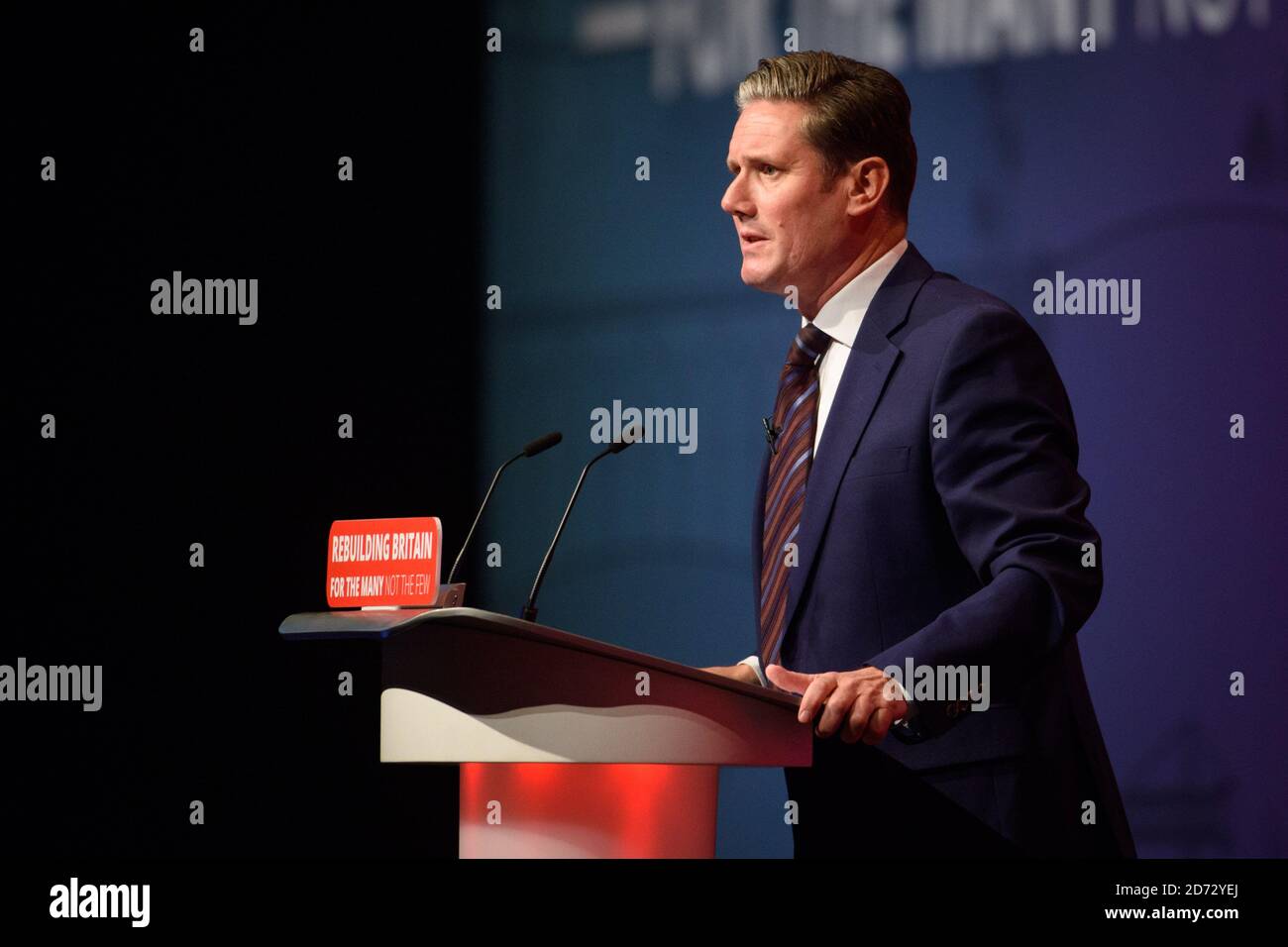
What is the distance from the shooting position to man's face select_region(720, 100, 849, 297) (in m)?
2.39

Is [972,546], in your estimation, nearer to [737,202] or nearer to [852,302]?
[852,302]

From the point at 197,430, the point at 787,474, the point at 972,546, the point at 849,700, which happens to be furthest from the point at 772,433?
the point at 197,430

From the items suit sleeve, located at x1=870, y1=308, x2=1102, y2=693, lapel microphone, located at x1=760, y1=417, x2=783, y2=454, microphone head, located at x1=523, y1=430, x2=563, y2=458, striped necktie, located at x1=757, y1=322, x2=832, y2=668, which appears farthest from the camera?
lapel microphone, located at x1=760, y1=417, x2=783, y2=454

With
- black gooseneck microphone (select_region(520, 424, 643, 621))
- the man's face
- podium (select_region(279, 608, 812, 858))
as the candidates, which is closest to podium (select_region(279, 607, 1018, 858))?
podium (select_region(279, 608, 812, 858))

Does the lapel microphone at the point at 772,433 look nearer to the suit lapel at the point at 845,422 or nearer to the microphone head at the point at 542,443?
the suit lapel at the point at 845,422

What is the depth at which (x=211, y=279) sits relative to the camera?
10.8 feet

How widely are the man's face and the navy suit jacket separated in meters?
0.23

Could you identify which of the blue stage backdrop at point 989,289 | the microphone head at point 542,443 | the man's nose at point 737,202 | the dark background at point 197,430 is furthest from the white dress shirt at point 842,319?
the dark background at point 197,430

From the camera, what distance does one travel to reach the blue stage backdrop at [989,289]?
3.25 metres

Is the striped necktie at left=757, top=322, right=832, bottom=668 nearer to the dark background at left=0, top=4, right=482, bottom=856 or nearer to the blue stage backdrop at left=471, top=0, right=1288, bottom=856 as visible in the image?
the blue stage backdrop at left=471, top=0, right=1288, bottom=856

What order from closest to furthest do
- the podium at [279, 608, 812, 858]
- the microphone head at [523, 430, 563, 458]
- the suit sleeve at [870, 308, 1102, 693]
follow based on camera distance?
1. the podium at [279, 608, 812, 858]
2. the suit sleeve at [870, 308, 1102, 693]
3. the microphone head at [523, 430, 563, 458]

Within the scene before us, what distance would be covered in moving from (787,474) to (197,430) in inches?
62.3
